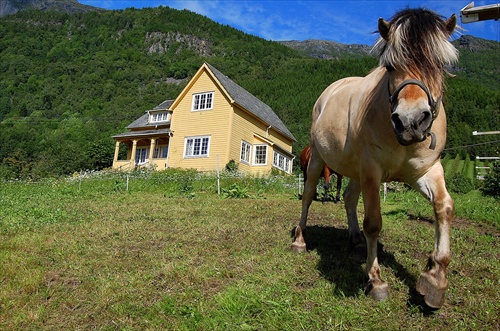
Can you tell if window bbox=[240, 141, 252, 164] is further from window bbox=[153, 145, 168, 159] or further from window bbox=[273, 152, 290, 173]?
window bbox=[153, 145, 168, 159]

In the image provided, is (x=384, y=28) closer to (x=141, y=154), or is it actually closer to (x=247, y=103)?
(x=247, y=103)

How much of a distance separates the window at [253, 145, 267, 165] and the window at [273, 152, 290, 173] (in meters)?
1.33

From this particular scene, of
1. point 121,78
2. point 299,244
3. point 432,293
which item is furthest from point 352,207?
point 121,78

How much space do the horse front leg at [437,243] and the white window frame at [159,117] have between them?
1317 inches

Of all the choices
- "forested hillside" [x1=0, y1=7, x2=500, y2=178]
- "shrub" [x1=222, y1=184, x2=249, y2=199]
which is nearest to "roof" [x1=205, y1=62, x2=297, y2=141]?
"shrub" [x1=222, y1=184, x2=249, y2=199]

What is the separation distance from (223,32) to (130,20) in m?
34.9

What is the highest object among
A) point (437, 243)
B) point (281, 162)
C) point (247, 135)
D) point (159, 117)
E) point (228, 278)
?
point (159, 117)

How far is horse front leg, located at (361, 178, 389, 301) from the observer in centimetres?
375

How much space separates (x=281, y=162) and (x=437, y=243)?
31353mm

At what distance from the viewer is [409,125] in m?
2.88

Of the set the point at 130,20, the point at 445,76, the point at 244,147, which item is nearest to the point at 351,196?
the point at 445,76

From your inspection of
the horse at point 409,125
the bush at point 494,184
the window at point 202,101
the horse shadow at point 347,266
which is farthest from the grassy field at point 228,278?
the window at point 202,101

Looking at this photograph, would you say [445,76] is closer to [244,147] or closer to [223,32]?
[244,147]

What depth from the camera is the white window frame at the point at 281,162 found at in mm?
33569
